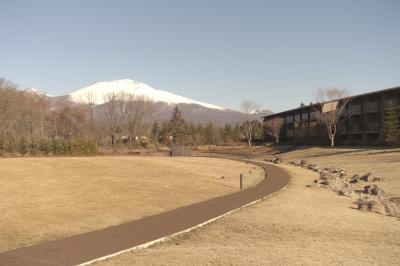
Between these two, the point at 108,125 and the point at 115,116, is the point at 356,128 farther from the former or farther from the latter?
the point at 108,125

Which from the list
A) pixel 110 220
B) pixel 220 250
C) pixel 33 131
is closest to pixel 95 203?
pixel 110 220

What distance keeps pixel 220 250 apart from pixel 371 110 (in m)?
64.1

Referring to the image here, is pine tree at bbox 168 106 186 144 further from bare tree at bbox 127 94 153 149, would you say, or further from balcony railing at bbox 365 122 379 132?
balcony railing at bbox 365 122 379 132

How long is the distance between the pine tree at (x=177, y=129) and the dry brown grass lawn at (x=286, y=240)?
9359cm

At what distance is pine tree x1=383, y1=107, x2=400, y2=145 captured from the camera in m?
54.4

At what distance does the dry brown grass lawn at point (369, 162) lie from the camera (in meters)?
31.6

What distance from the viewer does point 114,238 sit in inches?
476

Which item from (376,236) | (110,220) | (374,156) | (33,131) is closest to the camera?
(376,236)

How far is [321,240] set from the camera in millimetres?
12109

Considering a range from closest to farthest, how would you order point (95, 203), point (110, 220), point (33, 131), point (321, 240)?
point (321, 240), point (110, 220), point (95, 203), point (33, 131)

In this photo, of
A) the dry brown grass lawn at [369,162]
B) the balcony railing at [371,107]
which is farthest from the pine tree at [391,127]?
the balcony railing at [371,107]

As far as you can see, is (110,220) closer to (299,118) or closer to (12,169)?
(12,169)

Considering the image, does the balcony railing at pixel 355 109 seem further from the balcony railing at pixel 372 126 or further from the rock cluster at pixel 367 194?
the rock cluster at pixel 367 194

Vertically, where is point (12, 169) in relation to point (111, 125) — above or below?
below
